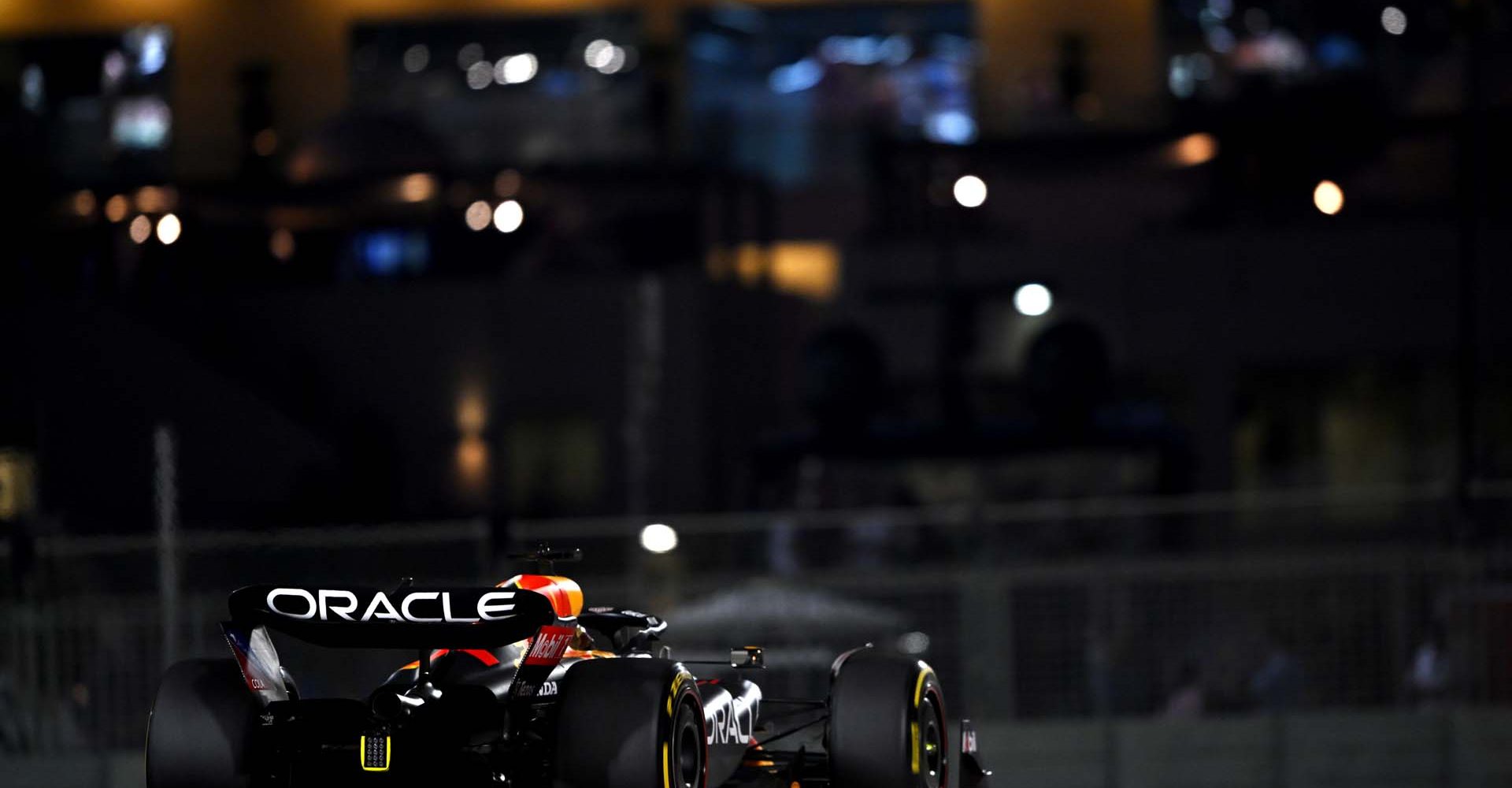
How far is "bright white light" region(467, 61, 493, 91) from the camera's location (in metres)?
22.1

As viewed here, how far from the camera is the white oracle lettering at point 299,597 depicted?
6.03 m

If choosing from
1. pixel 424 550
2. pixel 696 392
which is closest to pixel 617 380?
pixel 696 392

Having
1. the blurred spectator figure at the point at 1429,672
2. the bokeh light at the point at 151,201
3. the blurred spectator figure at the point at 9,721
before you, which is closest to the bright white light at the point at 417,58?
the bokeh light at the point at 151,201

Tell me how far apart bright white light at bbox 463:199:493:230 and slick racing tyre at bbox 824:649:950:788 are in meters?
14.2

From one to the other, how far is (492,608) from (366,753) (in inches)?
21.0

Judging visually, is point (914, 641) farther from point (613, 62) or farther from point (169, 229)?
point (613, 62)

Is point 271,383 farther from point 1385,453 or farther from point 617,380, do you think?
point 1385,453

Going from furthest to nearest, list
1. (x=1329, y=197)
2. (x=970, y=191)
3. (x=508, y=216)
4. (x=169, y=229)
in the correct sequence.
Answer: (x=169, y=229) < (x=508, y=216) < (x=970, y=191) < (x=1329, y=197)

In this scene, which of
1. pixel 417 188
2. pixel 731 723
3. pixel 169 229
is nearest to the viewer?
pixel 731 723

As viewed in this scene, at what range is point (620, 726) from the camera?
236 inches

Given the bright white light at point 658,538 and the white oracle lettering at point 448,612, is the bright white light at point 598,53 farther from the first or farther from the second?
the white oracle lettering at point 448,612

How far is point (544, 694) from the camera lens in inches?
248

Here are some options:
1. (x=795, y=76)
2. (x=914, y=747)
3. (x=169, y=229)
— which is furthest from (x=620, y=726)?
(x=169, y=229)

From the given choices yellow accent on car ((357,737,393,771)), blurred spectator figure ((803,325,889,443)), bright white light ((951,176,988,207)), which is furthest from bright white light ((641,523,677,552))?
bright white light ((951,176,988,207))
